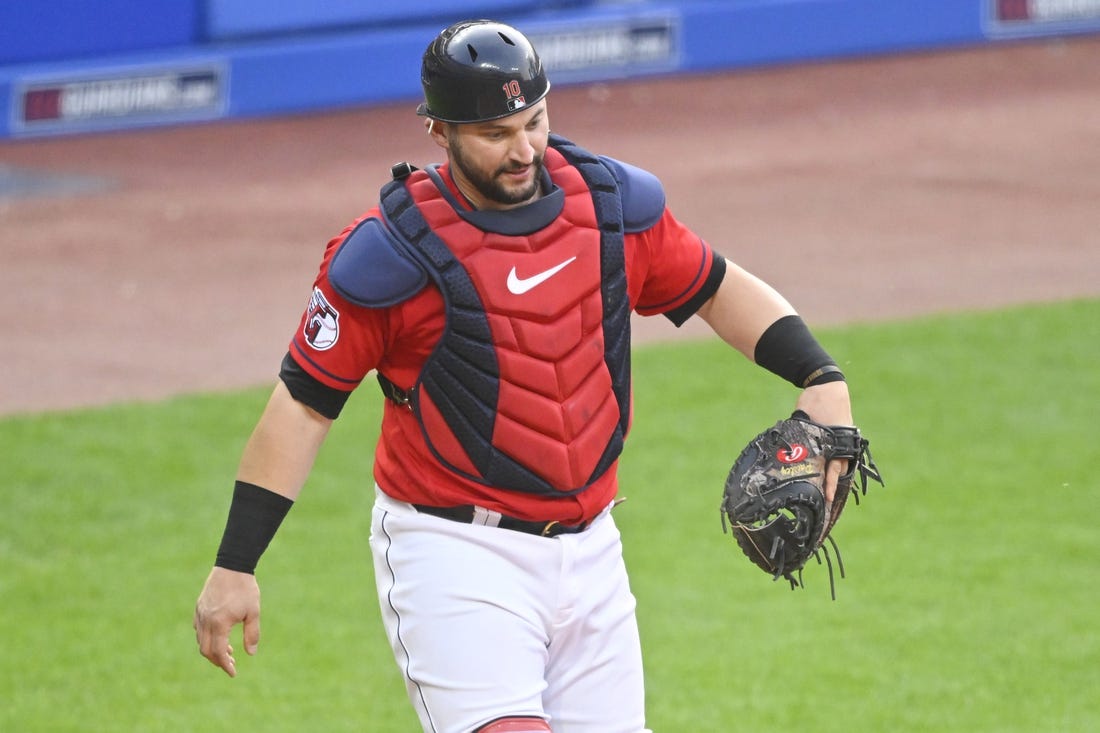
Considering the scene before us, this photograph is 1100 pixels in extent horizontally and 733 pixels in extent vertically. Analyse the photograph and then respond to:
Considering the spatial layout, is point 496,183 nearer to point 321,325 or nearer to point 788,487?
point 321,325

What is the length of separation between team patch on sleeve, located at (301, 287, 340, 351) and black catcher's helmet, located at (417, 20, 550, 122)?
1.49 ft

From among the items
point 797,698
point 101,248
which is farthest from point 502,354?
point 101,248

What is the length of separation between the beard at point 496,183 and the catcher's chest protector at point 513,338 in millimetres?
62

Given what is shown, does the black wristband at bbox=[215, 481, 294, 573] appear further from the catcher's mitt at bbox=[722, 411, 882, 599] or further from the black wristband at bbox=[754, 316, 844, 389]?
the black wristband at bbox=[754, 316, 844, 389]

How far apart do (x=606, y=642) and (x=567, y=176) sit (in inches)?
39.3

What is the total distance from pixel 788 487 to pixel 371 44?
1093 centimetres

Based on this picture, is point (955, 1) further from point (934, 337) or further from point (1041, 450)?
point (1041, 450)

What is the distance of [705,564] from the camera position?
6.98 metres

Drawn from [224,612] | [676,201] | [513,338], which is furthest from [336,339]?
[676,201]

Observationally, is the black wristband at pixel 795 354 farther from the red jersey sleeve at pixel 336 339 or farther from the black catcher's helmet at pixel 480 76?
the red jersey sleeve at pixel 336 339

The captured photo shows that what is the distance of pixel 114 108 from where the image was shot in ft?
45.7

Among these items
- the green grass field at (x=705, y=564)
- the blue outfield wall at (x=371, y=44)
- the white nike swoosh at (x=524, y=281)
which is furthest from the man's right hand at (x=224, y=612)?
the blue outfield wall at (x=371, y=44)

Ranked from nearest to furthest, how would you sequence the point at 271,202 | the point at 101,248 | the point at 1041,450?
the point at 1041,450 < the point at 101,248 < the point at 271,202

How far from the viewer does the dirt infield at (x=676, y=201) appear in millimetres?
9867
